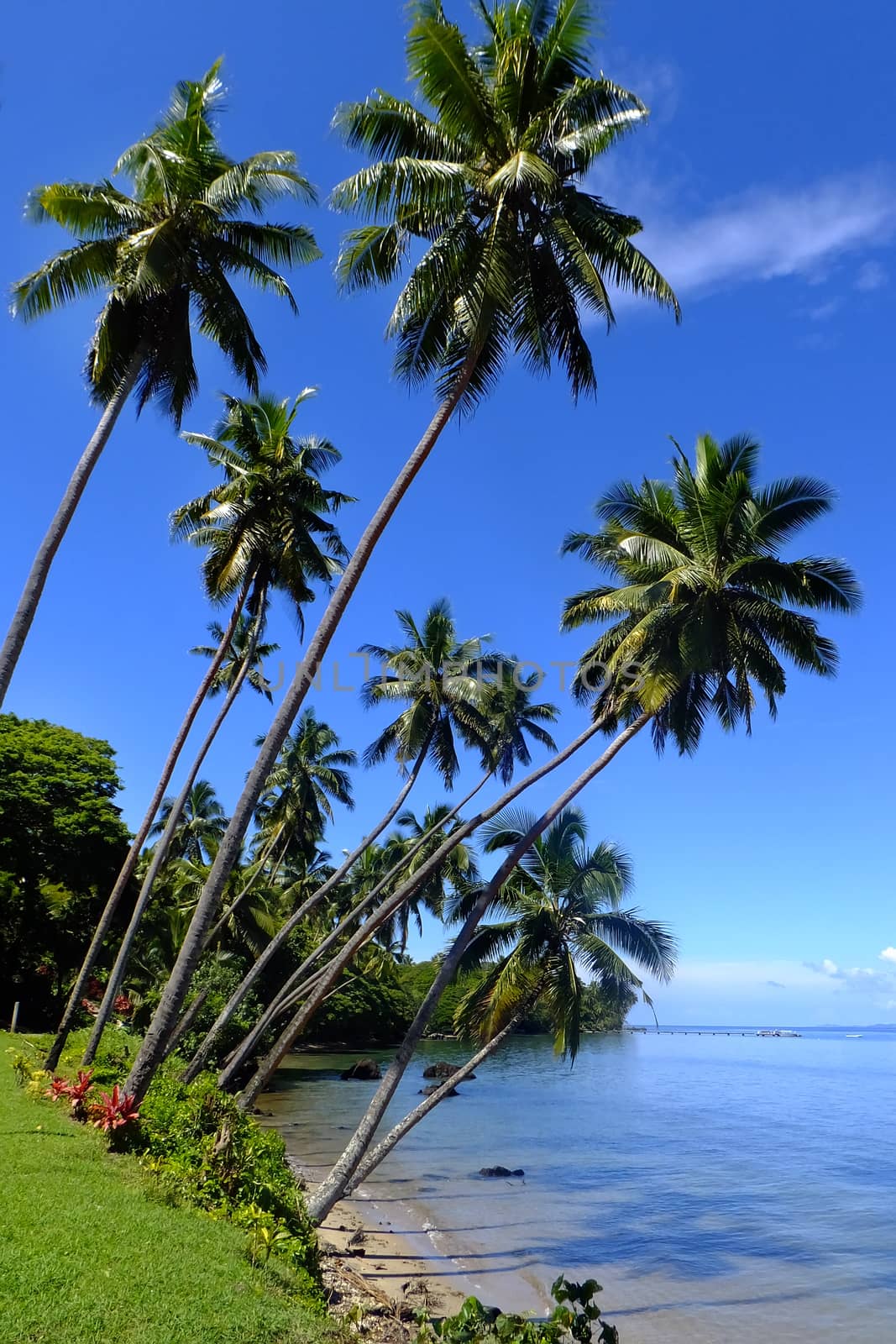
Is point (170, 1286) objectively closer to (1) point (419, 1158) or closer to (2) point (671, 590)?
(2) point (671, 590)

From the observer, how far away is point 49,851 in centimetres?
2448

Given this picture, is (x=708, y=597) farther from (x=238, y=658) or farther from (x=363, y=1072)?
(x=363, y=1072)

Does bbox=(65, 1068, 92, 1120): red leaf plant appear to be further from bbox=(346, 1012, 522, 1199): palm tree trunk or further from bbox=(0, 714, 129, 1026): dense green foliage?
bbox=(0, 714, 129, 1026): dense green foliage

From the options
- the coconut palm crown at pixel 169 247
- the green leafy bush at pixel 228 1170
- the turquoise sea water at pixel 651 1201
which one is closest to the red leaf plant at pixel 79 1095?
the green leafy bush at pixel 228 1170

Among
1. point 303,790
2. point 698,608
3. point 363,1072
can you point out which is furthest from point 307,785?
point 698,608

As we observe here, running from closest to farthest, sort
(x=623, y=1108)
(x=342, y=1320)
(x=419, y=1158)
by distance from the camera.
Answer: (x=342, y=1320)
(x=419, y=1158)
(x=623, y=1108)

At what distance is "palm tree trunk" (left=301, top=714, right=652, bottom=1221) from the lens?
39.1 ft

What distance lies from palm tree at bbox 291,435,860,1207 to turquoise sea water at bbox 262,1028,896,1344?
5.69 meters

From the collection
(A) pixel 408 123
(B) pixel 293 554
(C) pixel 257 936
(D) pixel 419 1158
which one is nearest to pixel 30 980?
(C) pixel 257 936

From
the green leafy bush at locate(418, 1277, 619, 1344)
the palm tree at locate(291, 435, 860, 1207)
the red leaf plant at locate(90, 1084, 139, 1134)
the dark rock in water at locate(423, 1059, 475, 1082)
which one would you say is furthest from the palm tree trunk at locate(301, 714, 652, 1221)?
the dark rock in water at locate(423, 1059, 475, 1082)

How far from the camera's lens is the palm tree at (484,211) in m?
10.5

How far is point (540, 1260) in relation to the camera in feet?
49.0

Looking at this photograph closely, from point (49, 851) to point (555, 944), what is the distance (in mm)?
15423

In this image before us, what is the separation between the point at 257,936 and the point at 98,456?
81.6 feet
